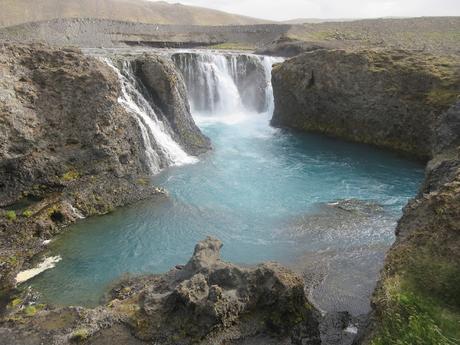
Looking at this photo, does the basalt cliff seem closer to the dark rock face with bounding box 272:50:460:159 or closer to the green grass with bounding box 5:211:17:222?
the dark rock face with bounding box 272:50:460:159

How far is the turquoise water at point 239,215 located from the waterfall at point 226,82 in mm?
10760

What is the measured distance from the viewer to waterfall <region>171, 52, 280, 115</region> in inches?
1545

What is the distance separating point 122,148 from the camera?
69.2 feet

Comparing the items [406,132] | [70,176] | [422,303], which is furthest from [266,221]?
[406,132]

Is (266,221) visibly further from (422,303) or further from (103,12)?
(103,12)

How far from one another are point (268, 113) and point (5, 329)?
3230 cm

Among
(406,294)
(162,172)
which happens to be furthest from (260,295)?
(162,172)

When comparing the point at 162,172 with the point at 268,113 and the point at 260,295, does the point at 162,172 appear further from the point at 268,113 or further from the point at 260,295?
the point at 268,113

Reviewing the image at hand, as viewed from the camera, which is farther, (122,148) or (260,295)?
(122,148)

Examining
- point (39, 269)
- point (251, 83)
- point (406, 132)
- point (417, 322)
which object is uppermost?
point (417, 322)

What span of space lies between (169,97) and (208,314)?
18.5 meters

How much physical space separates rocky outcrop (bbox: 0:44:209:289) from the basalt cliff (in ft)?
40.7

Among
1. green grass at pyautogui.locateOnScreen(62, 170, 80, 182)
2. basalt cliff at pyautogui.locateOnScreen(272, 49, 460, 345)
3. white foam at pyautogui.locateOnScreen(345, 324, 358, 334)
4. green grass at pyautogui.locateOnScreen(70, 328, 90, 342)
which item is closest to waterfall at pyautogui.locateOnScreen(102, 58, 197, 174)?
green grass at pyautogui.locateOnScreen(62, 170, 80, 182)

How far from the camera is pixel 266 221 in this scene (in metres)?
18.4
